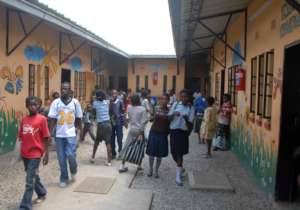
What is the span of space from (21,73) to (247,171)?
5.55 meters

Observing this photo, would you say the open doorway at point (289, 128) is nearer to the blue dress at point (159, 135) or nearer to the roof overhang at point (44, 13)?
the blue dress at point (159, 135)

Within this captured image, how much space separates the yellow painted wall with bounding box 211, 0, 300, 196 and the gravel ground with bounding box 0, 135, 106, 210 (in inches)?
127

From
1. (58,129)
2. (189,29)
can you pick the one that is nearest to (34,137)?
(58,129)

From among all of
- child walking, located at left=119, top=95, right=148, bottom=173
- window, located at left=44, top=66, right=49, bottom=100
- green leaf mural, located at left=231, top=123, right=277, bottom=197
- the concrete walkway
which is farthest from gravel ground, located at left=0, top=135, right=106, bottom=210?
green leaf mural, located at left=231, top=123, right=277, bottom=197

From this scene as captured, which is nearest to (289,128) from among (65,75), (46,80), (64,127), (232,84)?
(64,127)

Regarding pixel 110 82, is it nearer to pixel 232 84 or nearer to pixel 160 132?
pixel 232 84

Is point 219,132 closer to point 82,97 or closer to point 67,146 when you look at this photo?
point 67,146

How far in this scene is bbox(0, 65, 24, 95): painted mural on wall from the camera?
24.5 ft

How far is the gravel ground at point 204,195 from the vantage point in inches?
193

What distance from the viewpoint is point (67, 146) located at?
5520 mm

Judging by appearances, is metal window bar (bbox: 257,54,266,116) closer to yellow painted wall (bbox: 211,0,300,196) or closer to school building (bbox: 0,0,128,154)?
yellow painted wall (bbox: 211,0,300,196)

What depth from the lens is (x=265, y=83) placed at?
579 centimetres

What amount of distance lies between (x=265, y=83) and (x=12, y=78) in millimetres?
5405

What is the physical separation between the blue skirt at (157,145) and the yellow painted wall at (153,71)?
1328cm
